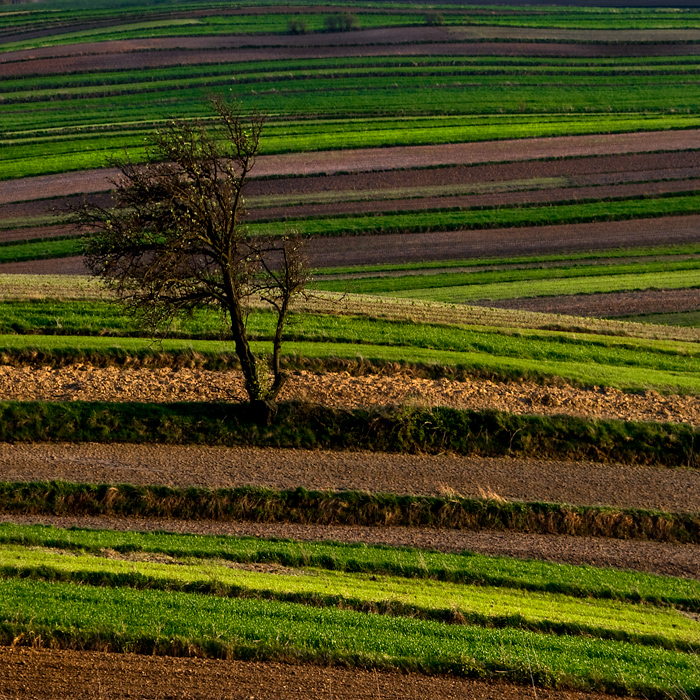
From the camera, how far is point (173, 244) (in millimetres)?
26016

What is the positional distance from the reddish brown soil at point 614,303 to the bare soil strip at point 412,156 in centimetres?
2384

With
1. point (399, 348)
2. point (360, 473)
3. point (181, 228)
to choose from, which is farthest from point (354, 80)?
point (360, 473)

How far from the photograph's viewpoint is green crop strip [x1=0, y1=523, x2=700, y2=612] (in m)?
22.6

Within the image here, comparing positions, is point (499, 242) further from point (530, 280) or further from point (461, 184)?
point (461, 184)

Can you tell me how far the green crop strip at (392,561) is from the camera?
22578mm

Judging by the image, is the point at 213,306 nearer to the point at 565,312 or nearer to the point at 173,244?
the point at 173,244

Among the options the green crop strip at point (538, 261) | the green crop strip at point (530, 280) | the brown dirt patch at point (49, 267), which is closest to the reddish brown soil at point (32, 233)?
the brown dirt patch at point (49, 267)

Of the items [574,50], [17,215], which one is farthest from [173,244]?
[574,50]

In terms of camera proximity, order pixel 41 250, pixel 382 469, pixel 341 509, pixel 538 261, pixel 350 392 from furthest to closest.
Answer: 1. pixel 538 261
2. pixel 41 250
3. pixel 350 392
4. pixel 382 469
5. pixel 341 509

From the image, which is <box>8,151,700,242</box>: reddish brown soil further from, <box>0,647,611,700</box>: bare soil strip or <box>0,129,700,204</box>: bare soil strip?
<box>0,647,611,700</box>: bare soil strip

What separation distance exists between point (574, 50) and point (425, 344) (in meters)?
76.0

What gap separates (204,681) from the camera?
16.2m

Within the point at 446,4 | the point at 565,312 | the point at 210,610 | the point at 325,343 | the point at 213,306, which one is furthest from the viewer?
the point at 446,4

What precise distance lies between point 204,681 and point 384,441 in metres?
14.7
